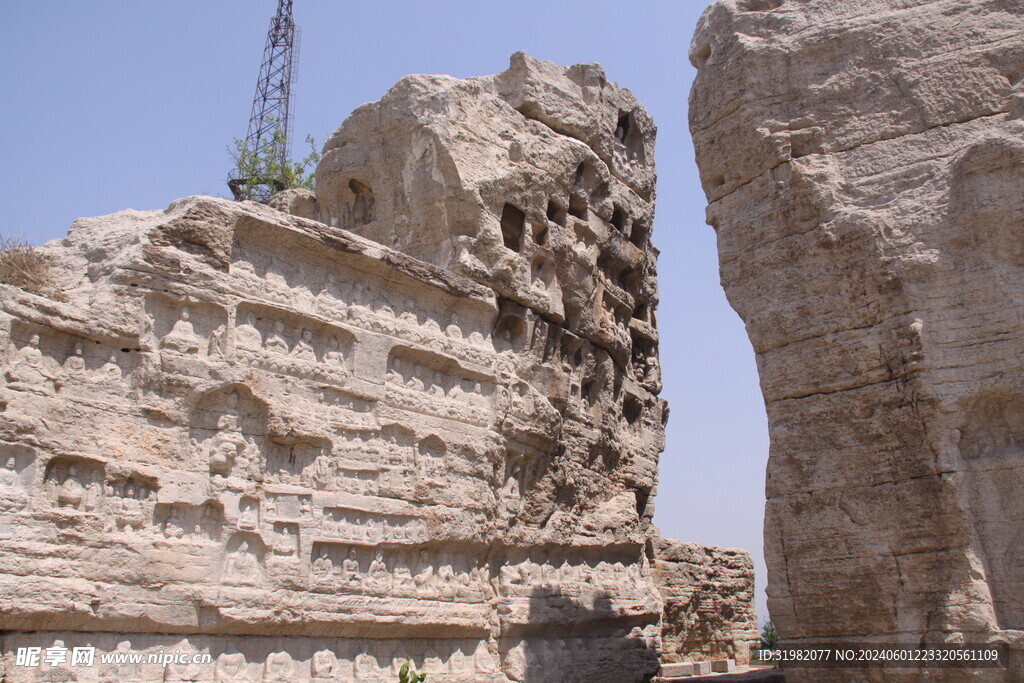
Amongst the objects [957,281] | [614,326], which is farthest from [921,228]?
[614,326]

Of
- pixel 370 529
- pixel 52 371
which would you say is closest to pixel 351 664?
pixel 370 529

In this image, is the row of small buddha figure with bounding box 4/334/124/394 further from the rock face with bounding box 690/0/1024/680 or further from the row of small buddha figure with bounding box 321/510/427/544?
the rock face with bounding box 690/0/1024/680

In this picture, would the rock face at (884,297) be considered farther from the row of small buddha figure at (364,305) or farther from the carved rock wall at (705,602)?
the carved rock wall at (705,602)

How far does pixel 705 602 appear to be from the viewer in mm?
12680

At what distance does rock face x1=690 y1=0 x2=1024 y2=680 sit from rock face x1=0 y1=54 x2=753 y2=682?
2.56 meters

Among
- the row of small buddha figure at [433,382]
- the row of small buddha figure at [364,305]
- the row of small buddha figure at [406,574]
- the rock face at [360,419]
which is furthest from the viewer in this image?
the row of small buddha figure at [433,382]

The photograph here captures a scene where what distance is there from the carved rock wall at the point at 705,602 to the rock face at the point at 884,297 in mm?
5430

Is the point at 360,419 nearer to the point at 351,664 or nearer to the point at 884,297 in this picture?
the point at 351,664

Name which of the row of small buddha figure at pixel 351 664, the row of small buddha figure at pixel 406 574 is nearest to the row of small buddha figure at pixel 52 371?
the row of small buddha figure at pixel 351 664

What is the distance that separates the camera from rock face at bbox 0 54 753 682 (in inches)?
238

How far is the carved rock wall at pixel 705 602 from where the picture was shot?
1206cm

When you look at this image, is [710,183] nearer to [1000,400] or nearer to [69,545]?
[1000,400]

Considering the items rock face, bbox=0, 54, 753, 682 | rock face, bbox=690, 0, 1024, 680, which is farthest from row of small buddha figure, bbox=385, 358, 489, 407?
rock face, bbox=690, 0, 1024, 680

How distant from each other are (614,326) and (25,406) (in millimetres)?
6692
